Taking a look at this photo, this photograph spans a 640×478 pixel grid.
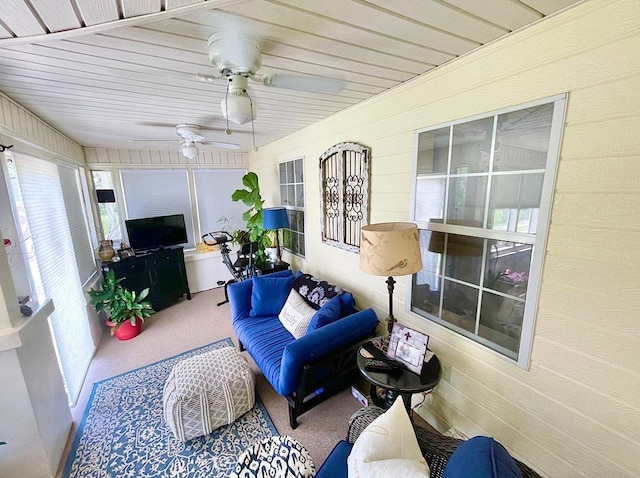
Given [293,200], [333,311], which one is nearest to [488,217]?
[333,311]

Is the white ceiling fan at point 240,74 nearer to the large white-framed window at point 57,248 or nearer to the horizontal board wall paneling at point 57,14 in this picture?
the horizontal board wall paneling at point 57,14

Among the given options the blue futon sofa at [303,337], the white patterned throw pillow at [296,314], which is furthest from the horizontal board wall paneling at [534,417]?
the white patterned throw pillow at [296,314]

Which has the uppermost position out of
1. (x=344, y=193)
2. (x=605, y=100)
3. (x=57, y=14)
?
(x=57, y=14)

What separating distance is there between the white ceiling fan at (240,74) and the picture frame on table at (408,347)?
4.81ft

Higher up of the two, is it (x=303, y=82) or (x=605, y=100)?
(x=303, y=82)

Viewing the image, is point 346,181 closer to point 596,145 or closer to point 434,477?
point 596,145

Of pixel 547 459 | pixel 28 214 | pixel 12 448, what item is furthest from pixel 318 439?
pixel 28 214

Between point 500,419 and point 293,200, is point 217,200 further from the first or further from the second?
point 500,419

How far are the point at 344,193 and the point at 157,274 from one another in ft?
10.1

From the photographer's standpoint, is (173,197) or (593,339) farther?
(173,197)

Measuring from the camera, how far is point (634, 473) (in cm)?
110

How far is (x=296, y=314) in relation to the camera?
2.39 meters

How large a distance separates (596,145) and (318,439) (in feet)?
7.42

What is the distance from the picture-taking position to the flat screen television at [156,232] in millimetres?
3756
